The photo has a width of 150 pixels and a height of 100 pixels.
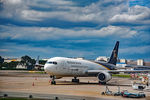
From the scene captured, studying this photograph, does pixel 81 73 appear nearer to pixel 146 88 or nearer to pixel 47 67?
pixel 47 67

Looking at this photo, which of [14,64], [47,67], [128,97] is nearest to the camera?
[128,97]

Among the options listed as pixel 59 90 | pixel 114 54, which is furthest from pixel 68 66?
pixel 114 54

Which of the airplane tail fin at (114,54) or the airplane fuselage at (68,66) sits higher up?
the airplane tail fin at (114,54)

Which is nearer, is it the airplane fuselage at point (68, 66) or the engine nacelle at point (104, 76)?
the airplane fuselage at point (68, 66)

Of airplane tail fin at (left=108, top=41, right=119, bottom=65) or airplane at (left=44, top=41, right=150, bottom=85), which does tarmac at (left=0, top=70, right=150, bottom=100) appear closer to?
airplane at (left=44, top=41, right=150, bottom=85)

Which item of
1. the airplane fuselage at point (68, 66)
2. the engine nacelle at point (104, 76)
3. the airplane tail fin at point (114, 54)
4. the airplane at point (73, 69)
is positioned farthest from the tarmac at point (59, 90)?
the airplane tail fin at point (114, 54)

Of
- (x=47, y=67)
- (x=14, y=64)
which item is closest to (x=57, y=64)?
(x=47, y=67)

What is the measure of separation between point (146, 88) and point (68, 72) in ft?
57.8

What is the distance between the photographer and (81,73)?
54719 millimetres

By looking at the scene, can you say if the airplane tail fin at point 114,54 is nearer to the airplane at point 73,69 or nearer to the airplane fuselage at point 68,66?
the airplane at point 73,69

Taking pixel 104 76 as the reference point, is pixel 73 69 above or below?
above

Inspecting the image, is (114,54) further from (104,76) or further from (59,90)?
(59,90)

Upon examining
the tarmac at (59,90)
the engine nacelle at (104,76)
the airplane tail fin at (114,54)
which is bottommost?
the tarmac at (59,90)

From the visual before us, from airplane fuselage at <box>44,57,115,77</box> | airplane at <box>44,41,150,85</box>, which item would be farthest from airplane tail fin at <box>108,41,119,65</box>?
airplane fuselage at <box>44,57,115,77</box>
